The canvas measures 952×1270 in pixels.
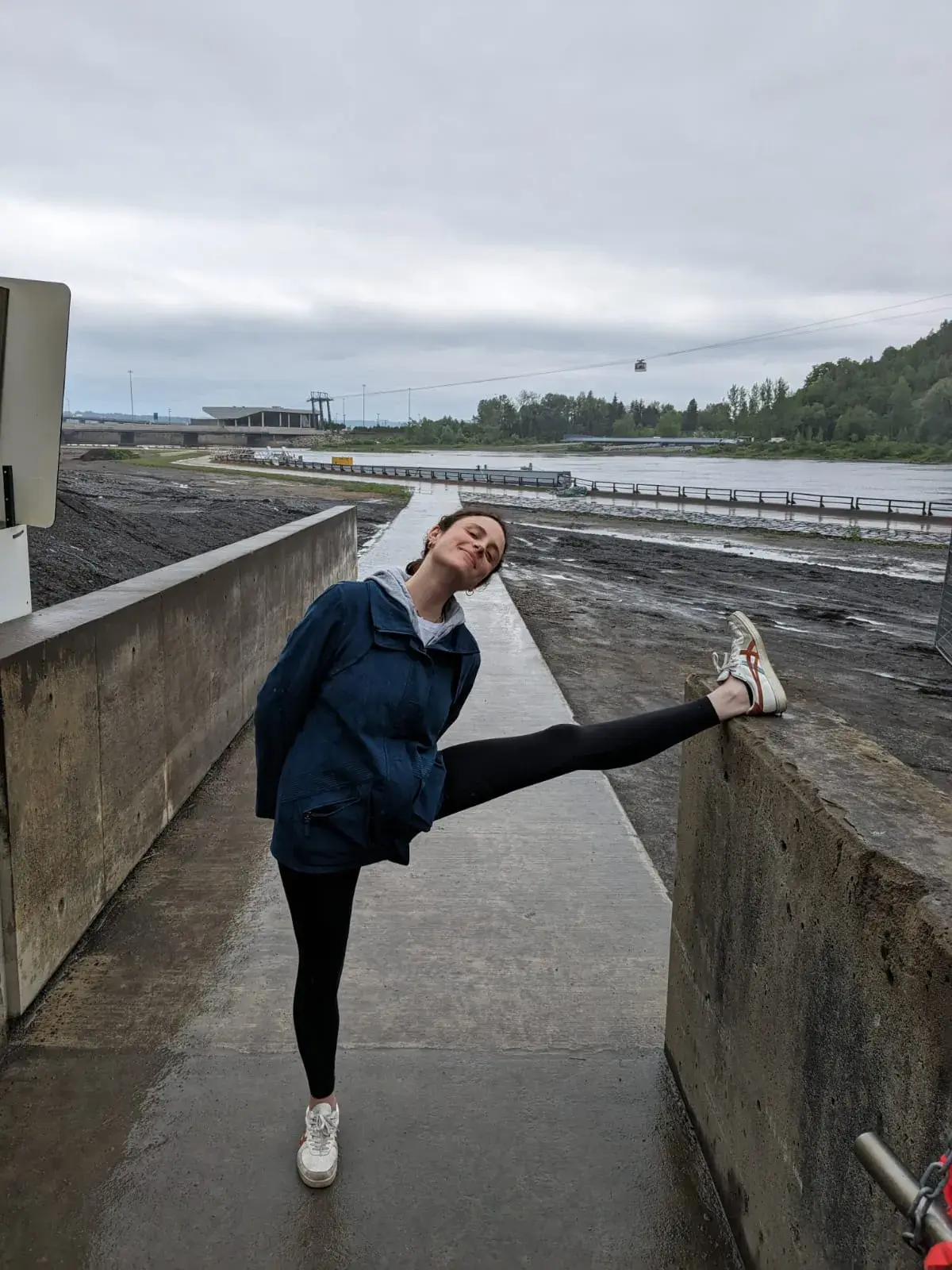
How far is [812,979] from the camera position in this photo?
1.93 metres

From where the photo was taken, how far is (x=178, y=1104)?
2.82 metres

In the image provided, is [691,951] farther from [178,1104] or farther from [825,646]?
[825,646]

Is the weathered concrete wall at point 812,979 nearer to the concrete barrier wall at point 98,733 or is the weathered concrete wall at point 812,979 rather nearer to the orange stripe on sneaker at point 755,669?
the orange stripe on sneaker at point 755,669

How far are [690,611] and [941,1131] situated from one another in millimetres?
16127

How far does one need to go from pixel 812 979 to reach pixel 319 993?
4.22 feet

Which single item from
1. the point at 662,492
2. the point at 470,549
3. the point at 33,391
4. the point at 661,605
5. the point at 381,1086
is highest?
the point at 33,391

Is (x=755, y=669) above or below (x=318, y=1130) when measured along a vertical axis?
above

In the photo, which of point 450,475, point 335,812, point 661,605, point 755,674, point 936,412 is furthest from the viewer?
point 936,412

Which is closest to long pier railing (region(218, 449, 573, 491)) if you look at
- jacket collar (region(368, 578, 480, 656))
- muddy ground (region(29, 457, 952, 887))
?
muddy ground (region(29, 457, 952, 887))

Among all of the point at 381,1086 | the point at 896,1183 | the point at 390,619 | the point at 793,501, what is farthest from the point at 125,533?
the point at 793,501

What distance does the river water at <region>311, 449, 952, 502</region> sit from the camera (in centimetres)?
9225

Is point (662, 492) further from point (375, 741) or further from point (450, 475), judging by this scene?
point (375, 741)

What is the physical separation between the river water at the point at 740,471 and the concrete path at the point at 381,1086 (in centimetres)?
7889

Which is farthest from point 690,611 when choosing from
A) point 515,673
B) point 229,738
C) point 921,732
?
point 229,738
